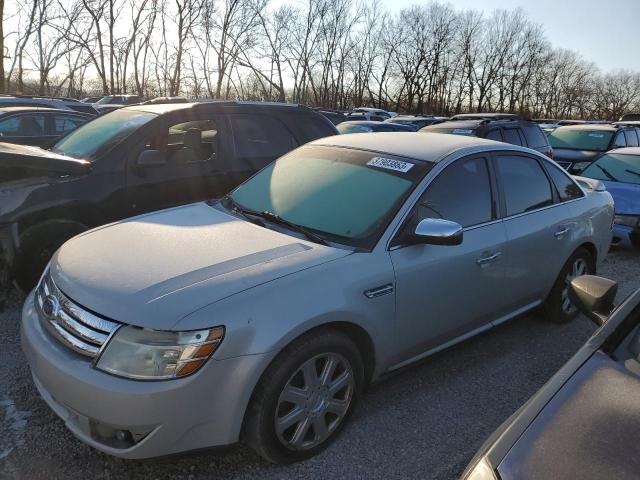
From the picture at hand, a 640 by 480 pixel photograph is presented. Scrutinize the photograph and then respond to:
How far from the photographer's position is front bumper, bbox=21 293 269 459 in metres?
2.05

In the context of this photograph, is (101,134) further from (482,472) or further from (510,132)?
(510,132)

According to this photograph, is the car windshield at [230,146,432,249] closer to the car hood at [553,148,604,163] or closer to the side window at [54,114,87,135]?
the side window at [54,114,87,135]

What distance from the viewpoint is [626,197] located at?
22.6 feet

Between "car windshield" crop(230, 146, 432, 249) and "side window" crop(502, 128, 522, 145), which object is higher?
"side window" crop(502, 128, 522, 145)

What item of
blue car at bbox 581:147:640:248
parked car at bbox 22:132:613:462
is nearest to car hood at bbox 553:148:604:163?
blue car at bbox 581:147:640:248

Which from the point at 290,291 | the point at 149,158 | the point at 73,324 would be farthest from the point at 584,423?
the point at 149,158

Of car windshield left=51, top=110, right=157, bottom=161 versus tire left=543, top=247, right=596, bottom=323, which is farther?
car windshield left=51, top=110, right=157, bottom=161

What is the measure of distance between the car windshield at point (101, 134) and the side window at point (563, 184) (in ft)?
11.7

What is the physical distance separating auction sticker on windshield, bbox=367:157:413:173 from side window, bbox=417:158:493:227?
199mm

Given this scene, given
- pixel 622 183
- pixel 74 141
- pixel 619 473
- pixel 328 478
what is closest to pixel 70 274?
pixel 328 478

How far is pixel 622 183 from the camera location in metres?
7.36

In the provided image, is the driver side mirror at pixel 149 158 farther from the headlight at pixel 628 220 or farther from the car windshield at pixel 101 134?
the headlight at pixel 628 220

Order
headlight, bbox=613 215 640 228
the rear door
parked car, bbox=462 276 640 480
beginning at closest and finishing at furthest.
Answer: parked car, bbox=462 276 640 480 → the rear door → headlight, bbox=613 215 640 228

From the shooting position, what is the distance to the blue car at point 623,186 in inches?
259
